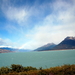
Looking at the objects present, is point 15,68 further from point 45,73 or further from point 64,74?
point 64,74

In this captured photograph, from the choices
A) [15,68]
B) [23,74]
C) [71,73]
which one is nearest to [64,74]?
[71,73]

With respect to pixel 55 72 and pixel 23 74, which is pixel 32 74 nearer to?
pixel 23 74

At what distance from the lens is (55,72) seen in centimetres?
814

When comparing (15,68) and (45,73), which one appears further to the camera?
(15,68)

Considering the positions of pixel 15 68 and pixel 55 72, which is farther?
pixel 15 68

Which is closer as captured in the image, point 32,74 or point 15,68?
point 32,74

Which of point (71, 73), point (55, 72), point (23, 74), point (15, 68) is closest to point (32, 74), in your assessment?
point (23, 74)

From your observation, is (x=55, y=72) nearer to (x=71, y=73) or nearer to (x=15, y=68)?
(x=71, y=73)

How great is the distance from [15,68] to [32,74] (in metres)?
4.53

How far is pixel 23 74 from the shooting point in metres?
8.11

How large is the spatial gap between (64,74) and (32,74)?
2659 mm

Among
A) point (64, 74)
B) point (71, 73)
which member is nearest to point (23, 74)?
point (64, 74)

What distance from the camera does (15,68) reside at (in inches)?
464

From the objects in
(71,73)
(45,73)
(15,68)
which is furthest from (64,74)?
(15,68)
